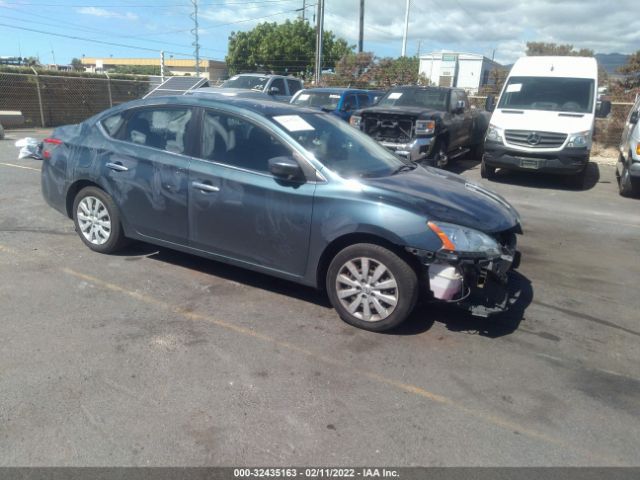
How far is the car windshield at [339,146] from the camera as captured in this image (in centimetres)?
424

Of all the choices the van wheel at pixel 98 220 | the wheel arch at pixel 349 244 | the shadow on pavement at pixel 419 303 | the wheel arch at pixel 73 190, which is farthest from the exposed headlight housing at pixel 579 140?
the wheel arch at pixel 73 190

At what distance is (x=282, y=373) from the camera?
3.33m

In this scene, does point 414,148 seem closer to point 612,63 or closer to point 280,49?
point 280,49

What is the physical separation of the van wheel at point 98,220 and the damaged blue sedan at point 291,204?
2cm

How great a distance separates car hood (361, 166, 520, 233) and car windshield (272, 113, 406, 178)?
0.21 meters

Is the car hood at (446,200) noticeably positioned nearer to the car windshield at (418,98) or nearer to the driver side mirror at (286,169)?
the driver side mirror at (286,169)

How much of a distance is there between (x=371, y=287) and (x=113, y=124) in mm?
3148

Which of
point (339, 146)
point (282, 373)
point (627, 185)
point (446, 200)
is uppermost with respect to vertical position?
point (339, 146)

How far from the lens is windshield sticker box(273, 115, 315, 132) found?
4.33 meters

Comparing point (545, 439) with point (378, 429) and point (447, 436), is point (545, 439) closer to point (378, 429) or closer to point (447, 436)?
point (447, 436)

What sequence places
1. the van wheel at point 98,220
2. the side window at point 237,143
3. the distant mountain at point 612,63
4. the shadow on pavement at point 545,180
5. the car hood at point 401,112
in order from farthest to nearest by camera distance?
1. the distant mountain at point 612,63
2. the shadow on pavement at point 545,180
3. the car hood at point 401,112
4. the van wheel at point 98,220
5. the side window at point 237,143

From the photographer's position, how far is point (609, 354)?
377 centimetres

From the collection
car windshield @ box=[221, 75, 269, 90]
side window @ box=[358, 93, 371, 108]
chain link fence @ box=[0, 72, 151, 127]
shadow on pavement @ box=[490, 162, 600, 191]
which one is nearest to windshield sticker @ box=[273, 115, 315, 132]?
shadow on pavement @ box=[490, 162, 600, 191]

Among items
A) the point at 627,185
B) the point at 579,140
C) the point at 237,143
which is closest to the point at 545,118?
the point at 579,140
